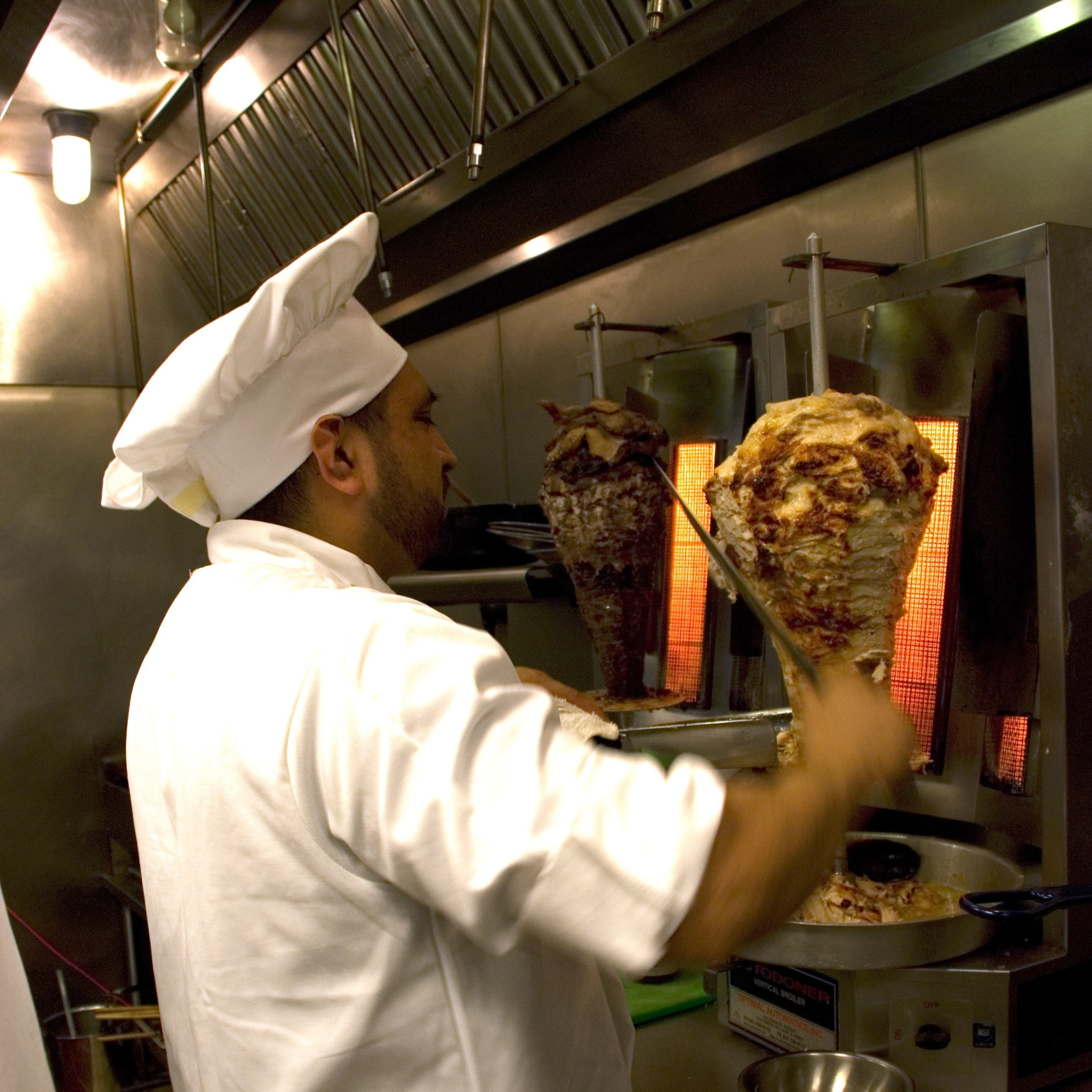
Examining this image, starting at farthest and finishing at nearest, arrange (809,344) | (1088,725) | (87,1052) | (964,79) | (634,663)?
(87,1052) < (634,663) < (809,344) < (964,79) < (1088,725)

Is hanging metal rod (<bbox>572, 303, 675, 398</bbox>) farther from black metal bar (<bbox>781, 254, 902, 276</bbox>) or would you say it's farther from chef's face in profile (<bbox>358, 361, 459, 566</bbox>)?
chef's face in profile (<bbox>358, 361, 459, 566</bbox>)

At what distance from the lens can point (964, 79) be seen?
1702 millimetres

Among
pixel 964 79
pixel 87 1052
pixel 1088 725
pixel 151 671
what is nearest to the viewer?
pixel 151 671

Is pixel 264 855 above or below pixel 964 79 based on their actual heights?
below

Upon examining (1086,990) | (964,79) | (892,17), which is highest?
(892,17)

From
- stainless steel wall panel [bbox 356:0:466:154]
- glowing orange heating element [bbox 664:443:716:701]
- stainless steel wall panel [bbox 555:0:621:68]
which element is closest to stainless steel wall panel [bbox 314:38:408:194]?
stainless steel wall panel [bbox 356:0:466:154]

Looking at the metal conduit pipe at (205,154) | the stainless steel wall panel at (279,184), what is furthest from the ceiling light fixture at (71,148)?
the stainless steel wall panel at (279,184)

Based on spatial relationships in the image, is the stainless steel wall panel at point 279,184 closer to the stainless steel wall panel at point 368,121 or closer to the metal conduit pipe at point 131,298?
the stainless steel wall panel at point 368,121

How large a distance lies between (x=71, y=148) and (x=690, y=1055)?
3733 mm

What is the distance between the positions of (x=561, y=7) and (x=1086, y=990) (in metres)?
2.06

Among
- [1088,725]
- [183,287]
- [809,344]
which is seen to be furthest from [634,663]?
[183,287]

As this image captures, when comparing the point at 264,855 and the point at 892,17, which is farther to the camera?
the point at 892,17

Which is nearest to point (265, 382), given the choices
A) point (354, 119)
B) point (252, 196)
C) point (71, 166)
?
point (354, 119)

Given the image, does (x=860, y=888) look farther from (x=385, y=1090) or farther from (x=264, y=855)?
(x=264, y=855)
